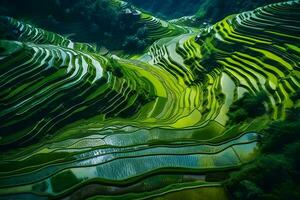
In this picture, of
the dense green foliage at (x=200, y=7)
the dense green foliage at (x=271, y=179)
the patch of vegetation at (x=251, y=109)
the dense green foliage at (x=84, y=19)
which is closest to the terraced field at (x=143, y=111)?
the patch of vegetation at (x=251, y=109)

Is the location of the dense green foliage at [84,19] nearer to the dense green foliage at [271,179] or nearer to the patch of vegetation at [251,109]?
the patch of vegetation at [251,109]

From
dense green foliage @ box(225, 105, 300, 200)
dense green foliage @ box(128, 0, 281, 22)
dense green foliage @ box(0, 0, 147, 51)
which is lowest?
dense green foliage @ box(225, 105, 300, 200)

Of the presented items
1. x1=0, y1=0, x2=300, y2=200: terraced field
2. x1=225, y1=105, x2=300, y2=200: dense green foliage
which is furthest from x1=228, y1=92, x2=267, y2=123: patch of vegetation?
x1=225, y1=105, x2=300, y2=200: dense green foliage

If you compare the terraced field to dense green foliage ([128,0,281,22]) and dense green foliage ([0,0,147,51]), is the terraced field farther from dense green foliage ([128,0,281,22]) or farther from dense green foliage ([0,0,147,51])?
dense green foliage ([128,0,281,22])

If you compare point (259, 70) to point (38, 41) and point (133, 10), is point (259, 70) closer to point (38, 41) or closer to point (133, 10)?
point (38, 41)

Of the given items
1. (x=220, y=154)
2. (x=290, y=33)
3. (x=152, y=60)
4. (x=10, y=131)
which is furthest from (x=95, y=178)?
(x=152, y=60)

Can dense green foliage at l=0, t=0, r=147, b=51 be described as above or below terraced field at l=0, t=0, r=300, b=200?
above

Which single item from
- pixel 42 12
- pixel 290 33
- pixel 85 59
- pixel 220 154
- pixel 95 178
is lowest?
pixel 95 178

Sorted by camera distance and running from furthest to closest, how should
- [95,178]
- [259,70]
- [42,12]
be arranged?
[42,12] → [259,70] → [95,178]
